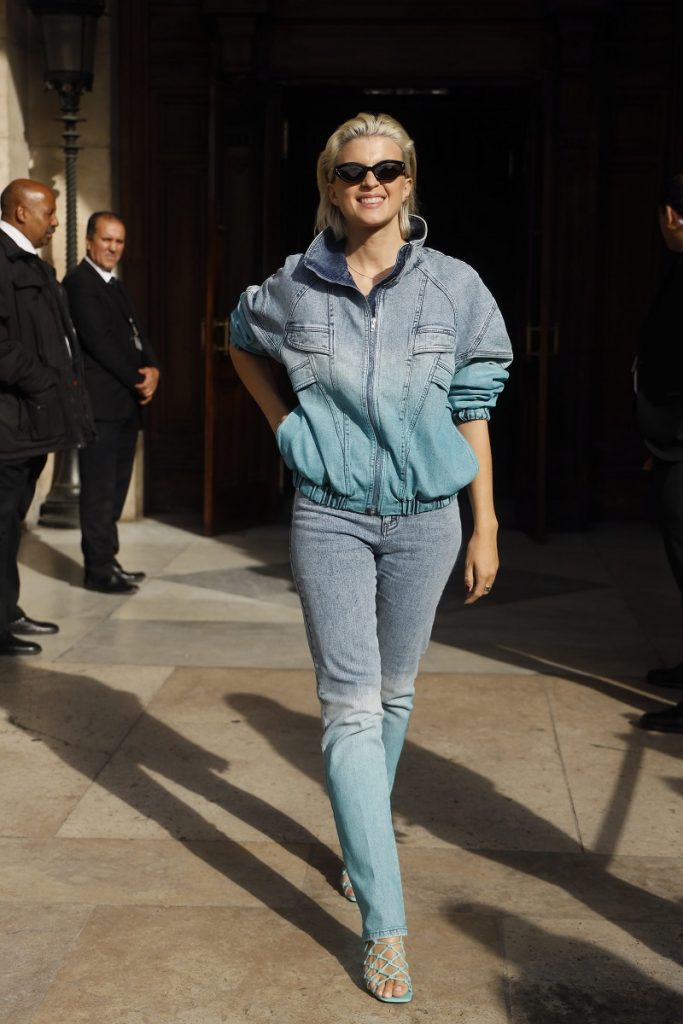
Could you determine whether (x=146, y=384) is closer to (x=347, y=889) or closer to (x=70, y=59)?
(x=70, y=59)

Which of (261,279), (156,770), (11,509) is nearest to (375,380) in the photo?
(156,770)

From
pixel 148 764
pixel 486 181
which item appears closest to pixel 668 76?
pixel 486 181

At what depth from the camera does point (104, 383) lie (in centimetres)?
736

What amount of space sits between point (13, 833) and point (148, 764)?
68cm

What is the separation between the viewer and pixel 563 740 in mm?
4957

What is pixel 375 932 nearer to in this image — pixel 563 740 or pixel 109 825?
pixel 109 825

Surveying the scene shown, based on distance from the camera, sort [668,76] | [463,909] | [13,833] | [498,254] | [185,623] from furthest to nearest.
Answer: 1. [498,254]
2. [668,76]
3. [185,623]
4. [13,833]
5. [463,909]

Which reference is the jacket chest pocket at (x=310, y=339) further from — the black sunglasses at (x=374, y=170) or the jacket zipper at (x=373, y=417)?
the black sunglasses at (x=374, y=170)

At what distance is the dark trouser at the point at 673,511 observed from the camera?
16.9 ft

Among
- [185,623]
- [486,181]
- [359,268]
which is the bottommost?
[185,623]

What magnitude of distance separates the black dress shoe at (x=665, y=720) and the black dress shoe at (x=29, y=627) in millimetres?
2646

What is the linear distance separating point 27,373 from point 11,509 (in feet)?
1.84

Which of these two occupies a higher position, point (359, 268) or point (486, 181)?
point (486, 181)

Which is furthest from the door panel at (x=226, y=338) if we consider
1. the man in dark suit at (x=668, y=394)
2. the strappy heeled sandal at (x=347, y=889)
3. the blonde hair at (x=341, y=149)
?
the blonde hair at (x=341, y=149)
